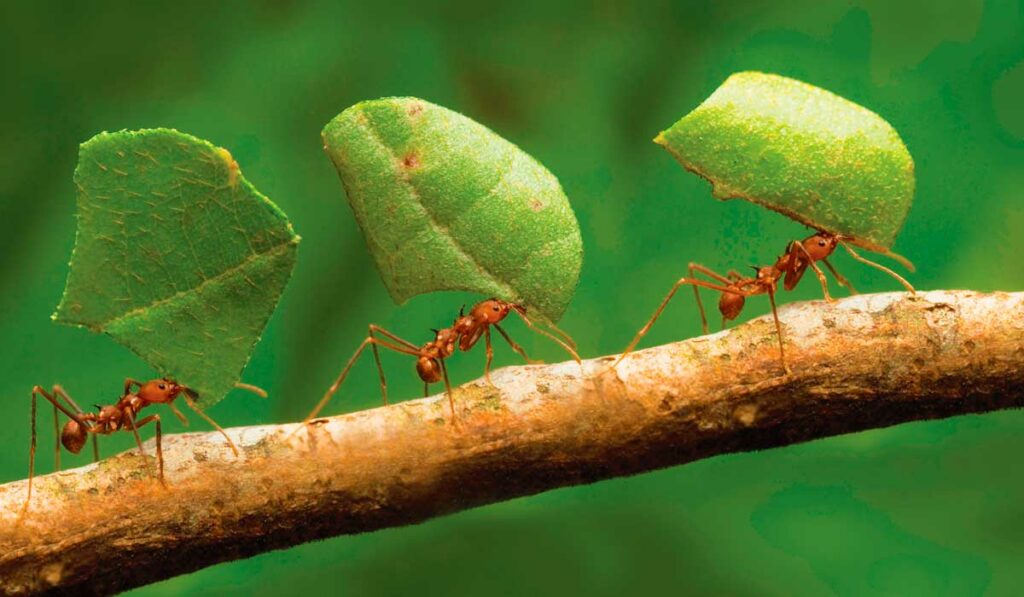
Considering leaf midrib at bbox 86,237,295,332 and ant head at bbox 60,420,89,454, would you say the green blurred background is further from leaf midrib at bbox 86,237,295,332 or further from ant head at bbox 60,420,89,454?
leaf midrib at bbox 86,237,295,332

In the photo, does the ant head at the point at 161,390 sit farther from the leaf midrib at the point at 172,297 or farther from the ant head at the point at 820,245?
the ant head at the point at 820,245

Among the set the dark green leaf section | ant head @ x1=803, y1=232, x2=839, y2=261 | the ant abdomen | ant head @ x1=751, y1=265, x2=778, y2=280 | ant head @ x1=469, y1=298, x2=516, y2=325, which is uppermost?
the dark green leaf section

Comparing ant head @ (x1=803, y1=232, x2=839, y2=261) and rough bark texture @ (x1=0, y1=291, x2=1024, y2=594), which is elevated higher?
ant head @ (x1=803, y1=232, x2=839, y2=261)

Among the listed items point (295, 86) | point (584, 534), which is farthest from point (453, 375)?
point (295, 86)

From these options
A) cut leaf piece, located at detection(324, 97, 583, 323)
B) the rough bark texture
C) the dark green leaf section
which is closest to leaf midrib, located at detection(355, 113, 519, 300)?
cut leaf piece, located at detection(324, 97, 583, 323)

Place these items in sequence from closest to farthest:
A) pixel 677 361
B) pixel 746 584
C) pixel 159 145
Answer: pixel 159 145 → pixel 677 361 → pixel 746 584

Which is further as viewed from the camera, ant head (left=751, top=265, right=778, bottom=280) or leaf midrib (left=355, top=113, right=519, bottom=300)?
ant head (left=751, top=265, right=778, bottom=280)

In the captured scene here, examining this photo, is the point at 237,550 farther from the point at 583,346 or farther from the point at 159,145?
the point at 583,346
